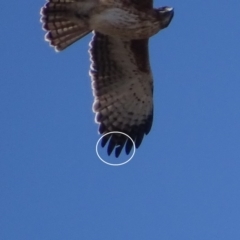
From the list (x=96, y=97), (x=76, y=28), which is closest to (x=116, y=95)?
(x=96, y=97)

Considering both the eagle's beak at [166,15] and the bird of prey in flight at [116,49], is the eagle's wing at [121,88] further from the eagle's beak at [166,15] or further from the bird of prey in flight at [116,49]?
the eagle's beak at [166,15]

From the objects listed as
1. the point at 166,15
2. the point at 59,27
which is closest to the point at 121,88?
the point at 59,27

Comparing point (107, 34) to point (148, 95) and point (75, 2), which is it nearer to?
point (75, 2)

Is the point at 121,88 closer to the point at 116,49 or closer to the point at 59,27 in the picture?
the point at 116,49

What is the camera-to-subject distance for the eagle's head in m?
8.94

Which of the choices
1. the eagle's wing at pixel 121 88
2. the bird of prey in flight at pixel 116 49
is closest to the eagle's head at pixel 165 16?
the bird of prey in flight at pixel 116 49

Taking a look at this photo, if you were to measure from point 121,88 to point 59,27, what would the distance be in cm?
114

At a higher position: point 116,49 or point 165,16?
point 116,49

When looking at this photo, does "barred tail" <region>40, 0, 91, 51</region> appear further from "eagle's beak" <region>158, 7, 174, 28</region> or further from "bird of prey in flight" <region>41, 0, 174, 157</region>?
"eagle's beak" <region>158, 7, 174, 28</region>

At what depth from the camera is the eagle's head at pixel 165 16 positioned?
8938mm

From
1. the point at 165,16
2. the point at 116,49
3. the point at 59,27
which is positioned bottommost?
the point at 165,16

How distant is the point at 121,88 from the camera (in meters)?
10.1

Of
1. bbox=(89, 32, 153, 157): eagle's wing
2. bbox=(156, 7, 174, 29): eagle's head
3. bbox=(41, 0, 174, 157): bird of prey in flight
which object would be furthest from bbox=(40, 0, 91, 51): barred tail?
bbox=(156, 7, 174, 29): eagle's head

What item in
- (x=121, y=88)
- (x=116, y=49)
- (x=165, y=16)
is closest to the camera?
(x=165, y=16)
